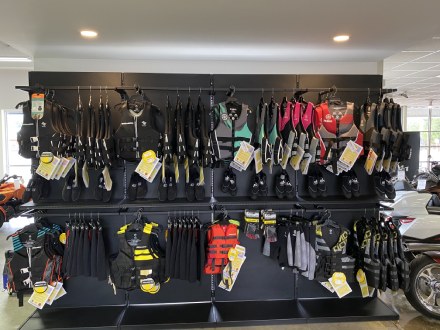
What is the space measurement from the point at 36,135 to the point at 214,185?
5.34 ft

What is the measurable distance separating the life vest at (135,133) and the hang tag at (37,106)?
2.19 ft

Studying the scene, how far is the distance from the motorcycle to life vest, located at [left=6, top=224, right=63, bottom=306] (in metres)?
3.23

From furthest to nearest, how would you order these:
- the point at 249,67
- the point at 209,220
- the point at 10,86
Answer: the point at 10,86
the point at 249,67
the point at 209,220

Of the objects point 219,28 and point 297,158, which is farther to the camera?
→ point 297,158

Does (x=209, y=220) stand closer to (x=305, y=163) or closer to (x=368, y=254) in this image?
(x=305, y=163)

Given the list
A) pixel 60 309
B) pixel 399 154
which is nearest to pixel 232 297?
pixel 60 309

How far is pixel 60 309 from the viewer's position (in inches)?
131

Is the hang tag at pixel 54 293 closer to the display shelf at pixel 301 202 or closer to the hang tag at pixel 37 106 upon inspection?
the hang tag at pixel 37 106

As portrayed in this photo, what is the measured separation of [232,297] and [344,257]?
1157 millimetres

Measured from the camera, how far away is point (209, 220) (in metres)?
3.46

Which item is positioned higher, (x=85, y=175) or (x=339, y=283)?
(x=85, y=175)

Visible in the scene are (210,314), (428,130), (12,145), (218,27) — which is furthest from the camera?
(428,130)

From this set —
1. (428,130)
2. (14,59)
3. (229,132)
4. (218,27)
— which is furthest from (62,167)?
(428,130)

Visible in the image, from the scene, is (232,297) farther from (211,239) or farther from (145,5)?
(145,5)
